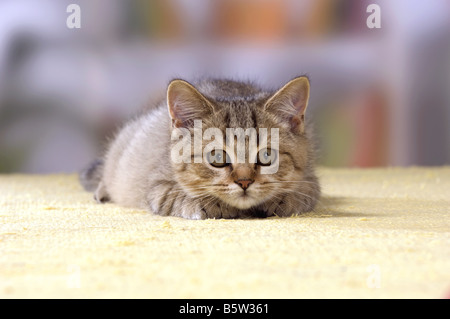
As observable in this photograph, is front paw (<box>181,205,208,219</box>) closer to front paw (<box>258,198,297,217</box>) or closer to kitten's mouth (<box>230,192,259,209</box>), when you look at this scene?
kitten's mouth (<box>230,192,259,209</box>)

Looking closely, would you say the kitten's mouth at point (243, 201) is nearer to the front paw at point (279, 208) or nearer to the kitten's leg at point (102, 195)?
the front paw at point (279, 208)

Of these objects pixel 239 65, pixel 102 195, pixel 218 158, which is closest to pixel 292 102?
pixel 218 158

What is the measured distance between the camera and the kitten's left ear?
200cm

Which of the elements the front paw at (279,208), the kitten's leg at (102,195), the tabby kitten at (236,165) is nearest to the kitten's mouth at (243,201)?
the tabby kitten at (236,165)

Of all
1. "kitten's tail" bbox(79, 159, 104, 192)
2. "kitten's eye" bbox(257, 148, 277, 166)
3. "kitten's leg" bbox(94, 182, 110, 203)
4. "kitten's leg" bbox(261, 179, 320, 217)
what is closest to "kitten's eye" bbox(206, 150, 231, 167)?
"kitten's eye" bbox(257, 148, 277, 166)

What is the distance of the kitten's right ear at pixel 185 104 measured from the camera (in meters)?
1.96

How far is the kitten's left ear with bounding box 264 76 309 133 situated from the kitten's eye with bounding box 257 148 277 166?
158 mm

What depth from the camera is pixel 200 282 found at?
112 centimetres

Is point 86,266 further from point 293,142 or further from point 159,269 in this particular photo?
point 293,142

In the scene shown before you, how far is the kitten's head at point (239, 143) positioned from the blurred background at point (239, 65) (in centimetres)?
225

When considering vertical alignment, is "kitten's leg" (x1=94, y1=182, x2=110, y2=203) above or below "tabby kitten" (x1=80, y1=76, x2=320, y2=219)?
below

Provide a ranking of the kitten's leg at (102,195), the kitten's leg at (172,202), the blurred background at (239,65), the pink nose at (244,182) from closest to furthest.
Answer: the pink nose at (244,182)
the kitten's leg at (172,202)
the kitten's leg at (102,195)
the blurred background at (239,65)

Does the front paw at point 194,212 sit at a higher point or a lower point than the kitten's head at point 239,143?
lower

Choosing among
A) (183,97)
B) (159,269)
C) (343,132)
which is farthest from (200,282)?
(343,132)
